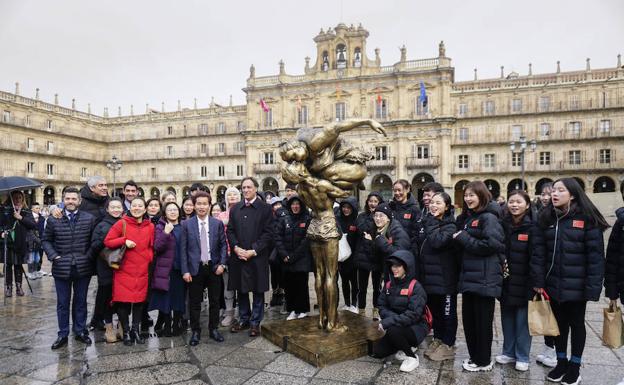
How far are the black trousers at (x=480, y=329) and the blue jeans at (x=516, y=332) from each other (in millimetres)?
265

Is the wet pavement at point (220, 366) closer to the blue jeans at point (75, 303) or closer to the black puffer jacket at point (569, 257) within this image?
the blue jeans at point (75, 303)

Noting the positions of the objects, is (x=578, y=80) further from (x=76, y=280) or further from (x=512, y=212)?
(x=76, y=280)

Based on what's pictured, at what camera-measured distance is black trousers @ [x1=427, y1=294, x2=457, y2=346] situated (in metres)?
4.27

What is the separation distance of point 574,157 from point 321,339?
35358 millimetres

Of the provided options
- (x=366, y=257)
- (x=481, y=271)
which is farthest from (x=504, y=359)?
(x=366, y=257)

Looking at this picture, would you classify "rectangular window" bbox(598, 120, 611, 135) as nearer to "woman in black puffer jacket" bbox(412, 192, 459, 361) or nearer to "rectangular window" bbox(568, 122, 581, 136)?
"rectangular window" bbox(568, 122, 581, 136)

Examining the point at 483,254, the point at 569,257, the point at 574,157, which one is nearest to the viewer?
the point at 569,257

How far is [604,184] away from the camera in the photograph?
32250mm

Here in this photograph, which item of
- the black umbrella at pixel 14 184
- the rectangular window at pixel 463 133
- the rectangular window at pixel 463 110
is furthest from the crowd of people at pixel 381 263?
the rectangular window at pixel 463 110

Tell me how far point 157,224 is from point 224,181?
1445 inches

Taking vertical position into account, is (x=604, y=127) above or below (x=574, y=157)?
above

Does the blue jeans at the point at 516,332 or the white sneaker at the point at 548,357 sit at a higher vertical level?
the blue jeans at the point at 516,332

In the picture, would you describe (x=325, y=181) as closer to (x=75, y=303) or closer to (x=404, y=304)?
(x=404, y=304)

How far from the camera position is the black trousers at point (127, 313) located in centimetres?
475
